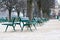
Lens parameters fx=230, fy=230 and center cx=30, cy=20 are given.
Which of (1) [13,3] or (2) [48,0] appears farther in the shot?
(1) [13,3]

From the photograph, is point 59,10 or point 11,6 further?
point 59,10

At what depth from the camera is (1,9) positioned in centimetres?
5847

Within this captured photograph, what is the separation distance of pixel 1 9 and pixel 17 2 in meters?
5.59

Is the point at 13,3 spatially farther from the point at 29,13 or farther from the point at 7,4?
A: the point at 29,13

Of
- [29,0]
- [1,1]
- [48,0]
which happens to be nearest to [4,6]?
[1,1]

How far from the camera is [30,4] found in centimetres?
2308

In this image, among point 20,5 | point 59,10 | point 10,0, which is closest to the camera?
point 10,0

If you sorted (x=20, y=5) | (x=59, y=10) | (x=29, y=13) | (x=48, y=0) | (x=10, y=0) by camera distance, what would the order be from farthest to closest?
(x=59, y=10) < (x=20, y=5) < (x=10, y=0) < (x=48, y=0) < (x=29, y=13)

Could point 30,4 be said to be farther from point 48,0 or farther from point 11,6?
point 11,6

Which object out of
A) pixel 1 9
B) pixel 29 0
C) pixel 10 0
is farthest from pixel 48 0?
pixel 29 0

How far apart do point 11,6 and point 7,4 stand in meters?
1.15

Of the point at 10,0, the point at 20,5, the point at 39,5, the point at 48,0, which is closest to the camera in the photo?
the point at 39,5

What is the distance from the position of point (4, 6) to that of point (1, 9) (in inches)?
122

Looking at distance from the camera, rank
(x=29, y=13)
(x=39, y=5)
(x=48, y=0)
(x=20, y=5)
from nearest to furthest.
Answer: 1. (x=29, y=13)
2. (x=39, y=5)
3. (x=48, y=0)
4. (x=20, y=5)
